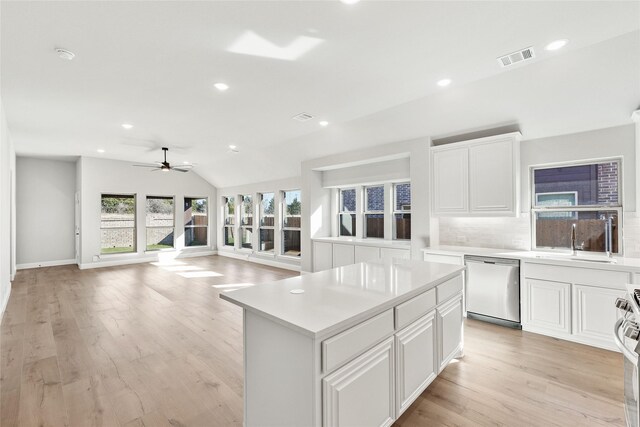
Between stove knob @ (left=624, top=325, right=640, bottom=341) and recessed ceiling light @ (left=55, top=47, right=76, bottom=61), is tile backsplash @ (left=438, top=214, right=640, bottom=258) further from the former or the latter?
recessed ceiling light @ (left=55, top=47, right=76, bottom=61)

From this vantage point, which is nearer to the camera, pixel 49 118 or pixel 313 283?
pixel 313 283

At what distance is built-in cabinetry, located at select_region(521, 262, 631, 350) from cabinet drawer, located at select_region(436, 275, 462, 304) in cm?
138

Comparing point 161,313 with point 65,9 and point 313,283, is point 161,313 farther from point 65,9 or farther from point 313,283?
point 65,9

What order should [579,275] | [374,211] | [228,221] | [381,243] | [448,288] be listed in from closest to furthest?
[448,288] < [579,275] < [381,243] < [374,211] < [228,221]

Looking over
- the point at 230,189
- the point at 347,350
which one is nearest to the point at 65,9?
the point at 347,350

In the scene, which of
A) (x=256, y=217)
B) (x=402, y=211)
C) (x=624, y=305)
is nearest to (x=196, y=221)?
(x=256, y=217)

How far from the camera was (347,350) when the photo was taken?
1468 millimetres

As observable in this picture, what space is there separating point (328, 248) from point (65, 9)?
501 centimetres

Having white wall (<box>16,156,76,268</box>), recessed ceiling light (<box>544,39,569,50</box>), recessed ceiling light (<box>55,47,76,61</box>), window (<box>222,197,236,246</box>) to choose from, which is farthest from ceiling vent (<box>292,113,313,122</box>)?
white wall (<box>16,156,76,268</box>)

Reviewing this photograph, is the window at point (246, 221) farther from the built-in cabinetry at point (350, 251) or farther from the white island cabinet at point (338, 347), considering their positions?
the white island cabinet at point (338, 347)

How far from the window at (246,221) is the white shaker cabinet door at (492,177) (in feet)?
22.2

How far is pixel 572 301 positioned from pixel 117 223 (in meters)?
10.0

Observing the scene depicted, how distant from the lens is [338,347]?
142 cm

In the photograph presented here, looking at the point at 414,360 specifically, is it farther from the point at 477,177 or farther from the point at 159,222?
the point at 159,222
